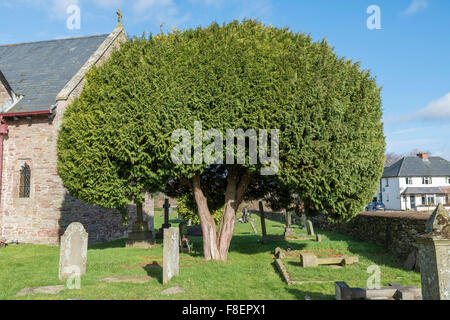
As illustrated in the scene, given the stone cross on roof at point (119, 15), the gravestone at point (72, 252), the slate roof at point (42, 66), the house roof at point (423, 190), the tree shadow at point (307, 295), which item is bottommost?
the tree shadow at point (307, 295)

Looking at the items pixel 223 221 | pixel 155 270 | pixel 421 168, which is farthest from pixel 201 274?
pixel 421 168

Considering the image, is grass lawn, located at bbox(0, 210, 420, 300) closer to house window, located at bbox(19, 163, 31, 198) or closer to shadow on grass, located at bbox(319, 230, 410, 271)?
shadow on grass, located at bbox(319, 230, 410, 271)

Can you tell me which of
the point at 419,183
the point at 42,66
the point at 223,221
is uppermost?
the point at 42,66

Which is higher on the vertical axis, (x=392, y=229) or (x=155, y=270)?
(x=392, y=229)

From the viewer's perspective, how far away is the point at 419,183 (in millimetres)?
55906

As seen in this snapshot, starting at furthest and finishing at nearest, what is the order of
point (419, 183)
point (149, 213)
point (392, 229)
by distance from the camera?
point (419, 183) < point (149, 213) < point (392, 229)

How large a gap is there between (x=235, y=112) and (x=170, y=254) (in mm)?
5377

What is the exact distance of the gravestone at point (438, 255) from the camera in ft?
17.4

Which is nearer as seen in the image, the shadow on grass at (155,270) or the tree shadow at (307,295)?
the tree shadow at (307,295)

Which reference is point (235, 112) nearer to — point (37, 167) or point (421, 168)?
point (37, 167)

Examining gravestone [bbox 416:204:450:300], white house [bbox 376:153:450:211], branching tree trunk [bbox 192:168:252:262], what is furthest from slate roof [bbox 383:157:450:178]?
gravestone [bbox 416:204:450:300]

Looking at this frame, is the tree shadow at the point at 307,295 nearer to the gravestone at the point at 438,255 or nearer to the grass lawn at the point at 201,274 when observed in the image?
the grass lawn at the point at 201,274

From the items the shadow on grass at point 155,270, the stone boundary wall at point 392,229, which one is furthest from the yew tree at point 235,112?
the shadow on grass at point 155,270
